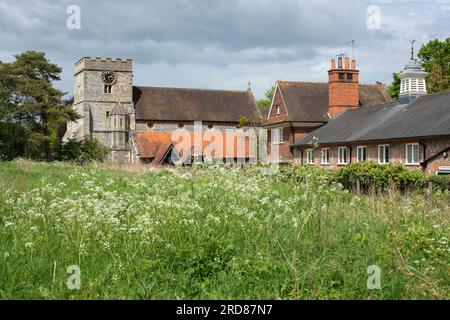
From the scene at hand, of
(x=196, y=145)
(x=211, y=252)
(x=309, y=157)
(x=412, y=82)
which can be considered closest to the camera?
(x=211, y=252)

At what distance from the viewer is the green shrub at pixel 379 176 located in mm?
23031

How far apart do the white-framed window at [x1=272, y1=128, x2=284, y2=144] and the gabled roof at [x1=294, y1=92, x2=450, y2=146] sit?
4.54 meters

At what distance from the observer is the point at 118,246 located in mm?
7598

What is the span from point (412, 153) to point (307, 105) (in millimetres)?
21213

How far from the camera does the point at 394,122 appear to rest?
37781mm

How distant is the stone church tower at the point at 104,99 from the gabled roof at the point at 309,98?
2356cm

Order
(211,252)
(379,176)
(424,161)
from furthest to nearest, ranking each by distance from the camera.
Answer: (424,161) → (379,176) → (211,252)

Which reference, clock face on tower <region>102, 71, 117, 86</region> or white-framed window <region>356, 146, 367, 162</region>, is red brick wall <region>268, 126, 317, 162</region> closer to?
white-framed window <region>356, 146, 367, 162</region>

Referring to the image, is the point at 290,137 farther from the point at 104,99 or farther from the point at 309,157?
the point at 104,99

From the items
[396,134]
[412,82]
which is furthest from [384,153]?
[412,82]

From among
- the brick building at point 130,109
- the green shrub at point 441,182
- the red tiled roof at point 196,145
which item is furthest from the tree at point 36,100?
the green shrub at point 441,182

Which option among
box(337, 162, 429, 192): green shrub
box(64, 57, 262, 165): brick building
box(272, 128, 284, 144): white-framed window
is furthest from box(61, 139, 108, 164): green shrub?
box(337, 162, 429, 192): green shrub

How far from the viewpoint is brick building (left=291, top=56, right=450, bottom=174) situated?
32188mm
